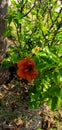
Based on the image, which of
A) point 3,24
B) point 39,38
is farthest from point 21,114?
point 3,24

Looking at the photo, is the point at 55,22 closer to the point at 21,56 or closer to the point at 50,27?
the point at 50,27

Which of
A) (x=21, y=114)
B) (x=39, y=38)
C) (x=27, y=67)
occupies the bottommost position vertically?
(x=21, y=114)

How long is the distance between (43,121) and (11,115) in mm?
453

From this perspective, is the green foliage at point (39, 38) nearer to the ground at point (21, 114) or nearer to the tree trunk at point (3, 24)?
the tree trunk at point (3, 24)

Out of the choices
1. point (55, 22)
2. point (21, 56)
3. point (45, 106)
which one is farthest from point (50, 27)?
point (45, 106)

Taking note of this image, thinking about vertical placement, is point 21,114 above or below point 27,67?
below

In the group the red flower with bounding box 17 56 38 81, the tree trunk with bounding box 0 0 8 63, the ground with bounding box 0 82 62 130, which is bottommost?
the ground with bounding box 0 82 62 130

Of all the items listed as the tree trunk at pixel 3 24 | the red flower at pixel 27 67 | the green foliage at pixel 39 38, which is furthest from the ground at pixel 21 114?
the red flower at pixel 27 67

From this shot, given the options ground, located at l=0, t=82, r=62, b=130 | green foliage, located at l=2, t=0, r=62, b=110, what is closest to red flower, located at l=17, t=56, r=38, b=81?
green foliage, located at l=2, t=0, r=62, b=110

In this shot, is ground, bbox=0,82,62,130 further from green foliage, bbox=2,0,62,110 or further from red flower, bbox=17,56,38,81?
red flower, bbox=17,56,38,81

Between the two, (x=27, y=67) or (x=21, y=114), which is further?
(x=21, y=114)

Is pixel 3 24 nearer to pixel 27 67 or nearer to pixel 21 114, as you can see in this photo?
pixel 27 67

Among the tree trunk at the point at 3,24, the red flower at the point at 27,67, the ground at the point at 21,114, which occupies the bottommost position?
the ground at the point at 21,114

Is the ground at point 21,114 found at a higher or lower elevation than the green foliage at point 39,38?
lower
